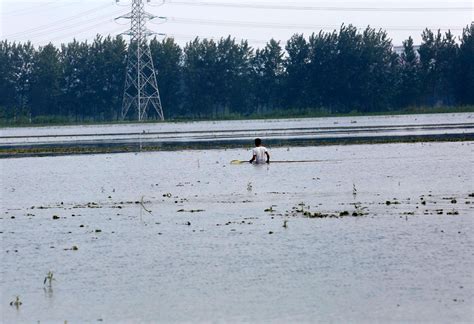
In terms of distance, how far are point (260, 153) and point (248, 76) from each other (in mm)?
122443

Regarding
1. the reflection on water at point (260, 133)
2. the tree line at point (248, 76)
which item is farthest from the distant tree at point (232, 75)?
the reflection on water at point (260, 133)

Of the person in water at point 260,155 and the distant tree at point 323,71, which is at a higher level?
the distant tree at point 323,71

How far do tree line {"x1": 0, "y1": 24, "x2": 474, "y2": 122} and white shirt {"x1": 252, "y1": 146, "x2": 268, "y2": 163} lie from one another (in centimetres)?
10699

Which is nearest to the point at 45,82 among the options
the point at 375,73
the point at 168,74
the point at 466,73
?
the point at 168,74

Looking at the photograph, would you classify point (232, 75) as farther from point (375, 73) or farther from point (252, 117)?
point (375, 73)

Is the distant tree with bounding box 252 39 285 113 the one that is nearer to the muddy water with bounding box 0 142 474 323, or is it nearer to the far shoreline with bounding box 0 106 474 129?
the far shoreline with bounding box 0 106 474 129

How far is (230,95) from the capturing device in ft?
559

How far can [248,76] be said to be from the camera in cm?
17475

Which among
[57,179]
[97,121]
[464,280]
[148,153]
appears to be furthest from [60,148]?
[97,121]

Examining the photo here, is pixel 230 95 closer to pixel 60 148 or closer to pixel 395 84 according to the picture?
pixel 395 84

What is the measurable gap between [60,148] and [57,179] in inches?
1225

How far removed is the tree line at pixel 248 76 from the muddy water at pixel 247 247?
11088cm

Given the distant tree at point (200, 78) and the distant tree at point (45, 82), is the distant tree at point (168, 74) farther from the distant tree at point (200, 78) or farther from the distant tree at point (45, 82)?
the distant tree at point (45, 82)

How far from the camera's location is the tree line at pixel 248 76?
161m
